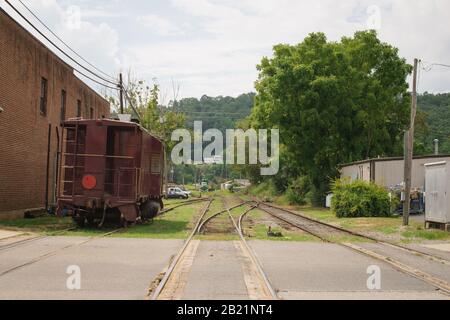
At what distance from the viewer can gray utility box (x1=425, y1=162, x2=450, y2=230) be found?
22.1m

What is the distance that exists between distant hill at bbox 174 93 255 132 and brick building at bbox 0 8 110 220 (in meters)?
73.1

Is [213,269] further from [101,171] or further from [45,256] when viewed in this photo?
[101,171]

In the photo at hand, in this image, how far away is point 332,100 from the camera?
1786 inches

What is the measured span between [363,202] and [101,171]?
57.7ft

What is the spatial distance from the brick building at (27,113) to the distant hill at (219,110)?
2877 inches

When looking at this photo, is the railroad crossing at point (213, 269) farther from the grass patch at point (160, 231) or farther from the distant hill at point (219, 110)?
the distant hill at point (219, 110)

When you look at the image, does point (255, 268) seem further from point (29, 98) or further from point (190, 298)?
point (29, 98)

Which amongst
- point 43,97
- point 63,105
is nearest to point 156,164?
point 43,97

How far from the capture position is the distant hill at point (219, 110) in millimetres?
110875

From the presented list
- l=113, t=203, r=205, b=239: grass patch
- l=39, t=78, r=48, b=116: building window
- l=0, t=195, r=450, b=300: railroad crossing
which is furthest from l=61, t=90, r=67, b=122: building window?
l=0, t=195, r=450, b=300: railroad crossing

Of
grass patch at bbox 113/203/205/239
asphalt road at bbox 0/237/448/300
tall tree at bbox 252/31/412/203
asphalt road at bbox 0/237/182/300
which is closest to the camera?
asphalt road at bbox 0/237/182/300

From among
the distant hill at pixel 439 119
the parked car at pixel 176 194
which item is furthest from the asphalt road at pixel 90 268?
the distant hill at pixel 439 119

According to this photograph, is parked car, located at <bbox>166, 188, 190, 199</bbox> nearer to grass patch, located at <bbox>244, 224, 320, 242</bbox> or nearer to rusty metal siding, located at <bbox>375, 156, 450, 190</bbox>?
rusty metal siding, located at <bbox>375, 156, 450, 190</bbox>

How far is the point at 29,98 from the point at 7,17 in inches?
163
